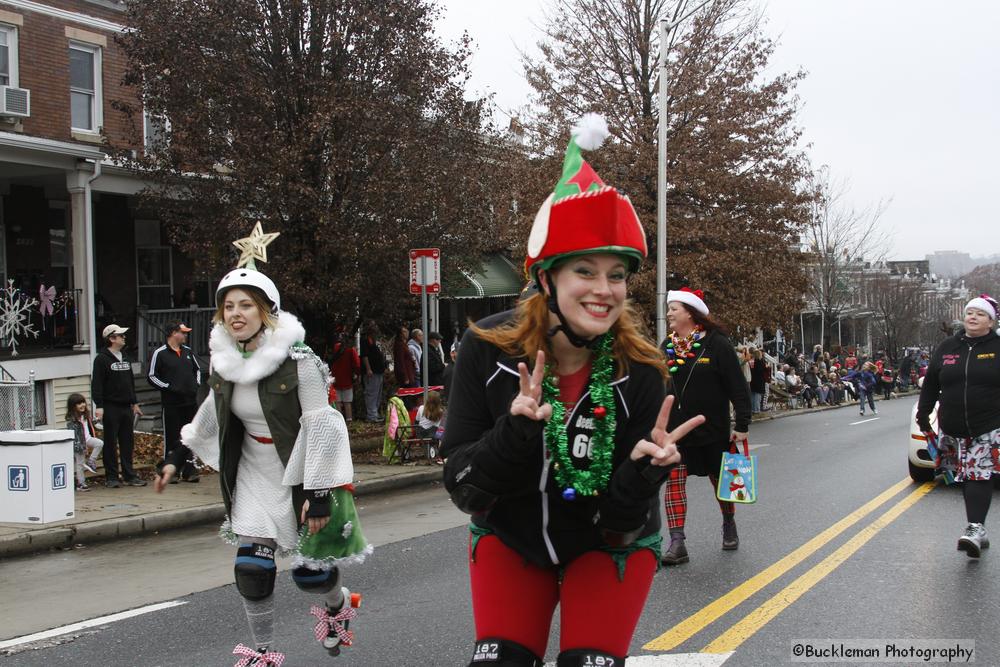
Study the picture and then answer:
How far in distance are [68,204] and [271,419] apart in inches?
678

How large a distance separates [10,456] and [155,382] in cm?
255

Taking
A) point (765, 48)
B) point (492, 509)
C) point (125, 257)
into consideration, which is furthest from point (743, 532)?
point (765, 48)

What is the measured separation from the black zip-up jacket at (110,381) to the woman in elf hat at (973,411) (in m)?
8.79

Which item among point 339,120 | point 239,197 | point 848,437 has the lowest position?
point 848,437

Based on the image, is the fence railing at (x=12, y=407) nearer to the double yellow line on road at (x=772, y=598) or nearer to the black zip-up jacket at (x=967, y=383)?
the double yellow line on road at (x=772, y=598)

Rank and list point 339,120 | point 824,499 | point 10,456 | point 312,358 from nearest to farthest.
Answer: point 312,358 < point 10,456 < point 824,499 < point 339,120

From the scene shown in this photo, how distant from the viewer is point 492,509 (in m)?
2.99

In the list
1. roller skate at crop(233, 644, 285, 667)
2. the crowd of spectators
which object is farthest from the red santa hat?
the crowd of spectators

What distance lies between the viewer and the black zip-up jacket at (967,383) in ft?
23.3

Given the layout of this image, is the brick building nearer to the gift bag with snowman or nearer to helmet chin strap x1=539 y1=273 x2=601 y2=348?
the gift bag with snowman

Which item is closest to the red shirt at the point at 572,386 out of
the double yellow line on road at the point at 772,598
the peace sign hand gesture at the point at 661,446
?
the peace sign hand gesture at the point at 661,446

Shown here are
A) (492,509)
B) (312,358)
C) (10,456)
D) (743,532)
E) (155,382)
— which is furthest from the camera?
(155,382)

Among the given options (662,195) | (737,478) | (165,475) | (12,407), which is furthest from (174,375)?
(662,195)

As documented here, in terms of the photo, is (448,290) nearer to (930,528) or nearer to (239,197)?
(239,197)
